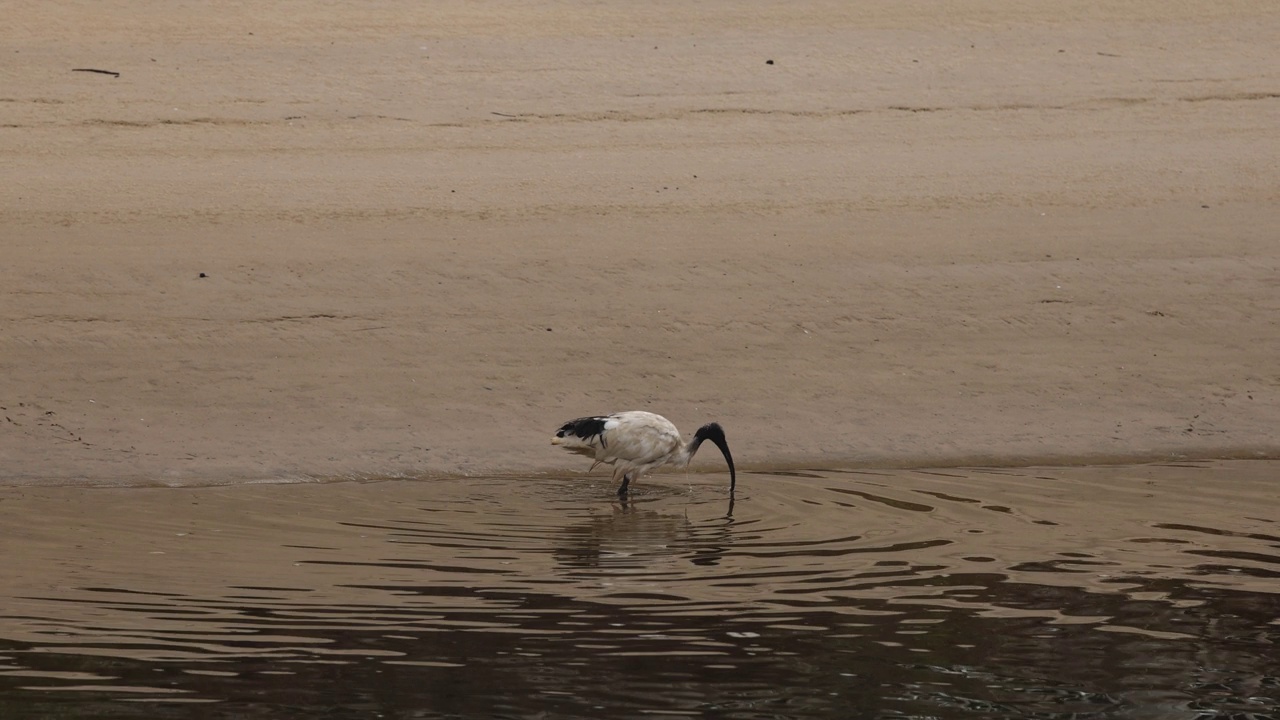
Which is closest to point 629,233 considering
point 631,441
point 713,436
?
point 713,436

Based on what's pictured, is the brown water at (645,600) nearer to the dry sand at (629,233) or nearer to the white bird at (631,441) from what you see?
the white bird at (631,441)

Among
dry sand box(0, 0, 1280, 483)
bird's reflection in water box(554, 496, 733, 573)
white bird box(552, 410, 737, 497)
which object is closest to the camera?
bird's reflection in water box(554, 496, 733, 573)

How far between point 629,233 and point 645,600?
19.0ft

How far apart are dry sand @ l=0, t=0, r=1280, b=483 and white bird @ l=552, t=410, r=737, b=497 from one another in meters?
0.59

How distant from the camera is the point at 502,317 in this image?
11727mm

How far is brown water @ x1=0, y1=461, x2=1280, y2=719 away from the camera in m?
6.21

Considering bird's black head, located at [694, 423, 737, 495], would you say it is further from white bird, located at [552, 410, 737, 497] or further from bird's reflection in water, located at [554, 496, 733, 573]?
bird's reflection in water, located at [554, 496, 733, 573]

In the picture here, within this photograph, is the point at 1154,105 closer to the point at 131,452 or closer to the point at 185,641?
the point at 131,452

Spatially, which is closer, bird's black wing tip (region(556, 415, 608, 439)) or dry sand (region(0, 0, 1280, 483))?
bird's black wing tip (region(556, 415, 608, 439))

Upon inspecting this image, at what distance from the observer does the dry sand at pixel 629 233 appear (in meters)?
10.8

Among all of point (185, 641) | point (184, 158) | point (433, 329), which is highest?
point (184, 158)

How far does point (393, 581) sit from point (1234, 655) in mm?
3286

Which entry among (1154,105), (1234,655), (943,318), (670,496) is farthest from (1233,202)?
(1234,655)

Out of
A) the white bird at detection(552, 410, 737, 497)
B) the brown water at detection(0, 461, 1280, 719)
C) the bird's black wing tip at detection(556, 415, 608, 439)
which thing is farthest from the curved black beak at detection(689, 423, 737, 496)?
the bird's black wing tip at detection(556, 415, 608, 439)
